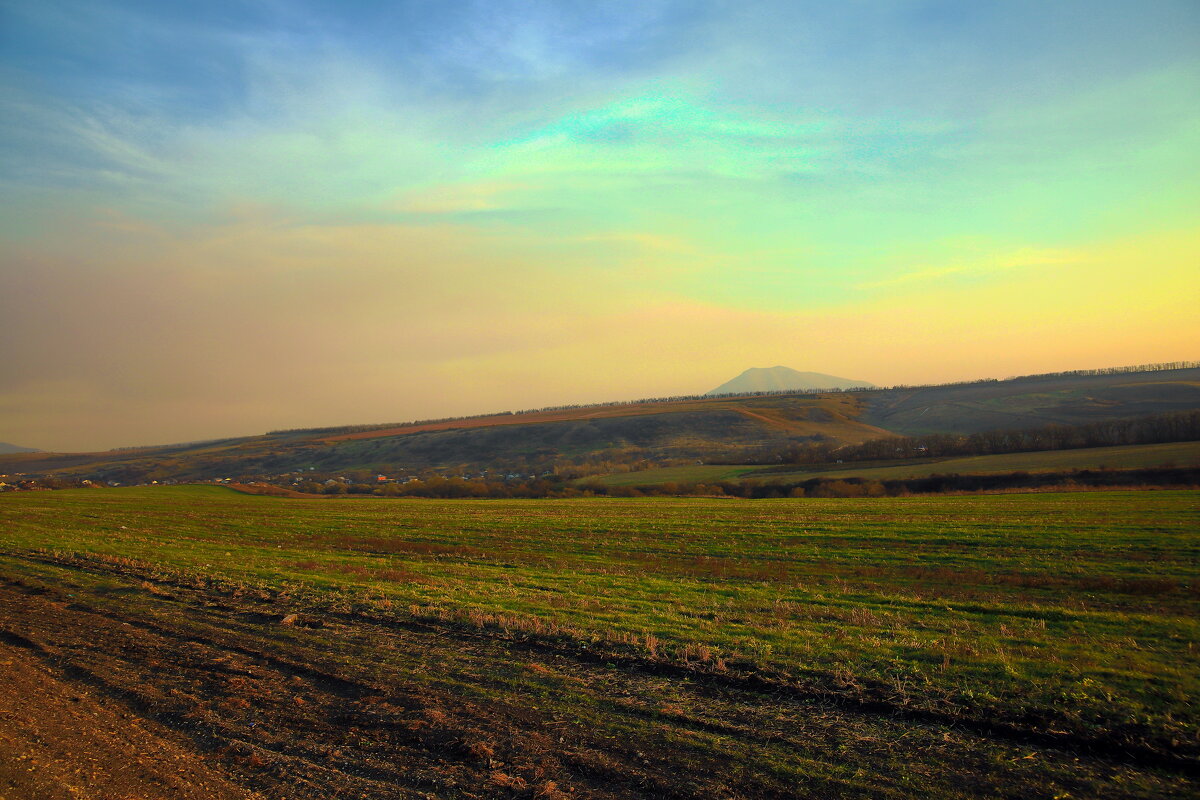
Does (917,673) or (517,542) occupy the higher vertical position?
(917,673)

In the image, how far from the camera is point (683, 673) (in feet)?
30.6

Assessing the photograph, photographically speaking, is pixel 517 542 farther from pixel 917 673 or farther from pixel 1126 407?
pixel 1126 407

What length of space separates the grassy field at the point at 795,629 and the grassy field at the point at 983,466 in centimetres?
2136

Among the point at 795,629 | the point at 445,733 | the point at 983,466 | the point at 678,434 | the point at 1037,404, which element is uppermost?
the point at 445,733

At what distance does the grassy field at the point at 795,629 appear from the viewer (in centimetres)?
650

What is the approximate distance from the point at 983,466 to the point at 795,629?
179 feet

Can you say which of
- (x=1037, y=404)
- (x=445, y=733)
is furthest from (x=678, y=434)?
(x=445, y=733)

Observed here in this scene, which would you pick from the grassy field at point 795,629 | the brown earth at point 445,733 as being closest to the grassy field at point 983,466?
the grassy field at point 795,629

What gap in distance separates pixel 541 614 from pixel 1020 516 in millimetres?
28228

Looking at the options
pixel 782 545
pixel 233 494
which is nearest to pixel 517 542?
pixel 782 545

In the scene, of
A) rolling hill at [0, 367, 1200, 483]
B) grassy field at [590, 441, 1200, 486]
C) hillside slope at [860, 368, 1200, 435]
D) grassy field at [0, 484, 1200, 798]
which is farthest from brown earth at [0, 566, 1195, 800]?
hillside slope at [860, 368, 1200, 435]

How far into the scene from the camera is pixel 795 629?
11.8 meters

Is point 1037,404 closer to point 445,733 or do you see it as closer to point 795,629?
point 795,629

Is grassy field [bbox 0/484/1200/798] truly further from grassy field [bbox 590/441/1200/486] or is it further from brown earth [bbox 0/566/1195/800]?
grassy field [bbox 590/441/1200/486]
